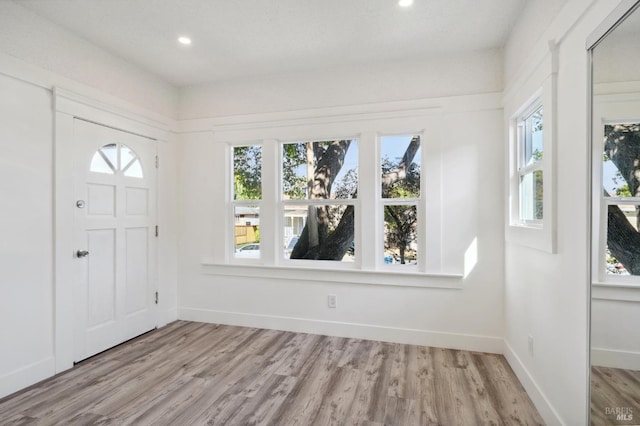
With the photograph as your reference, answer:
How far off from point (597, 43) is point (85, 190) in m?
3.66

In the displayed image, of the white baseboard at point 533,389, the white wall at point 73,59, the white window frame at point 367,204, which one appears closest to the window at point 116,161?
the white wall at point 73,59

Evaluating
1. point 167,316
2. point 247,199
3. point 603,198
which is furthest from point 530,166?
point 167,316

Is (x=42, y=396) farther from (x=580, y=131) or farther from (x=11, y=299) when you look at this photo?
(x=580, y=131)

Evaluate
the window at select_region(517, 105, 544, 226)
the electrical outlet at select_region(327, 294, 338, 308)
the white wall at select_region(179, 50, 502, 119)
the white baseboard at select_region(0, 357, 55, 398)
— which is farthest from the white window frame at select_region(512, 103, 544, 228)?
the white baseboard at select_region(0, 357, 55, 398)

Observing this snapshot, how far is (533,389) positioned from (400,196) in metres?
1.87

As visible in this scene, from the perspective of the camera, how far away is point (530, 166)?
2.40 m

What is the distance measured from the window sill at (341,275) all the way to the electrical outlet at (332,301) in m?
0.16

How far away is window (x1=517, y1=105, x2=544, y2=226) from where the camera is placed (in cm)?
226

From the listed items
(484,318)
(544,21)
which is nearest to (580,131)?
(544,21)

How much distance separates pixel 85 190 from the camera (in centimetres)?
284

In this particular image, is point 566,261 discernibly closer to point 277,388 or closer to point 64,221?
point 277,388

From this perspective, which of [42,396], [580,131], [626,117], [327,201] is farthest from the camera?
[327,201]

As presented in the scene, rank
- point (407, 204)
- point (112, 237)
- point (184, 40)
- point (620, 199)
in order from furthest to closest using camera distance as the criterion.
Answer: point (407, 204), point (112, 237), point (184, 40), point (620, 199)

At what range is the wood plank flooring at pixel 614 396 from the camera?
122 cm
